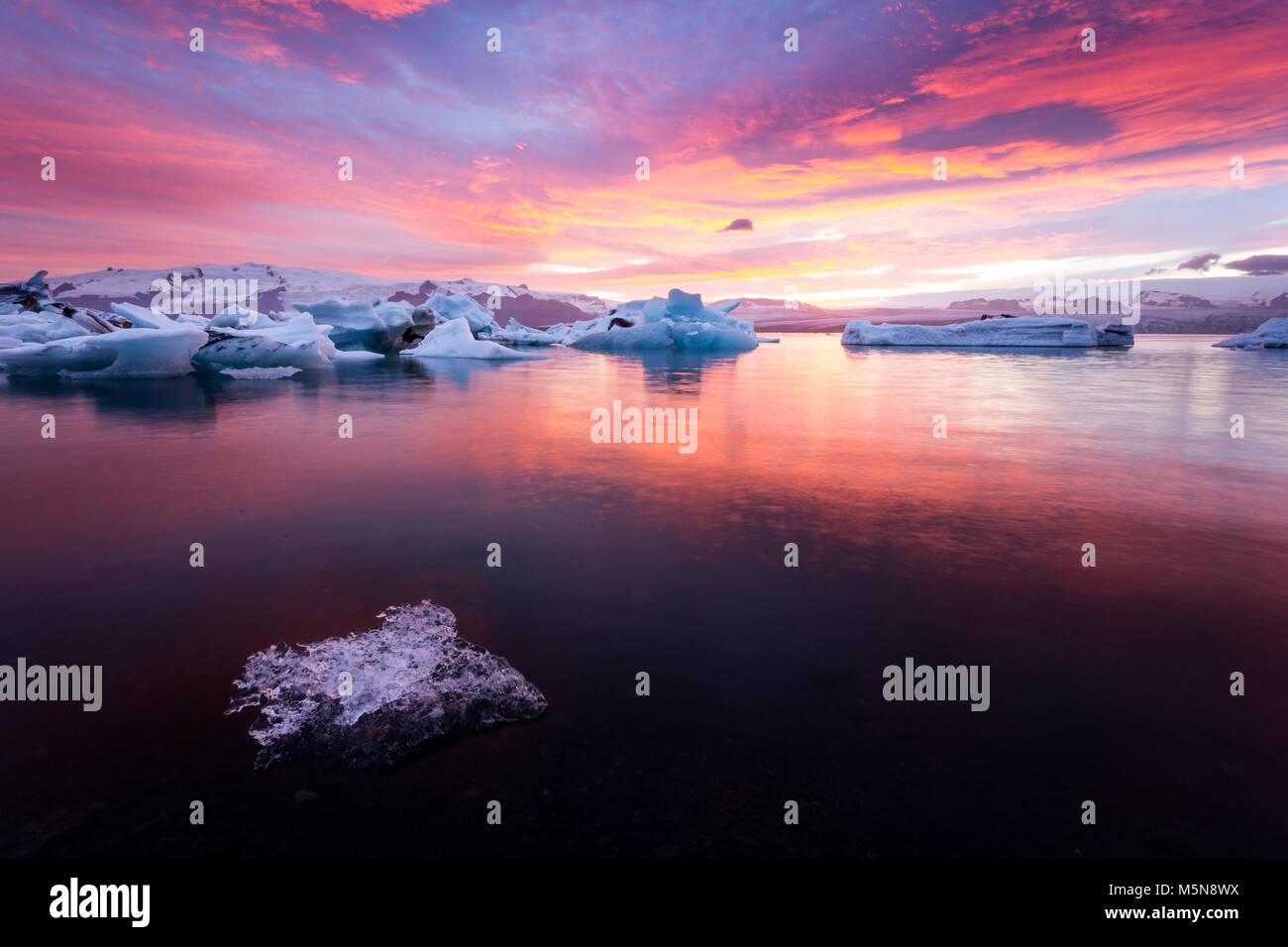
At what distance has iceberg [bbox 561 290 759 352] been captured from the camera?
135 ft

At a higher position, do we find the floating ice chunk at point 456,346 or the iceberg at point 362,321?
the iceberg at point 362,321

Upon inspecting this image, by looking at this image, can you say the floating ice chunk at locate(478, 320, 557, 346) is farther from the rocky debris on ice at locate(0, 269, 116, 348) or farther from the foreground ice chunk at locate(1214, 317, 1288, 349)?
the foreground ice chunk at locate(1214, 317, 1288, 349)

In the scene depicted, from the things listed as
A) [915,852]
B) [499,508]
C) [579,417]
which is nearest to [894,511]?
[499,508]

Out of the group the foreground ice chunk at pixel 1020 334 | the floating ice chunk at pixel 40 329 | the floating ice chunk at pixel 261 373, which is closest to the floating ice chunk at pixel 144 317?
the floating ice chunk at pixel 40 329

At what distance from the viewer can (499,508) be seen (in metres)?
5.67

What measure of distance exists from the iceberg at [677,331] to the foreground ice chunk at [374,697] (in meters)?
38.9

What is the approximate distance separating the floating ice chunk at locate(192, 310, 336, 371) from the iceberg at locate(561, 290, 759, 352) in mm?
23377

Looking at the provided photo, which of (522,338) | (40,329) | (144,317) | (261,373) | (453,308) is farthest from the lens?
(522,338)

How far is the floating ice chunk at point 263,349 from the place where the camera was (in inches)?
802

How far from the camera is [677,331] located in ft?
135

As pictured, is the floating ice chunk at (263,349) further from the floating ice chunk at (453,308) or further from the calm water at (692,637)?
the floating ice chunk at (453,308)

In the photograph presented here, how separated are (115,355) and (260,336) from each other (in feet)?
12.4

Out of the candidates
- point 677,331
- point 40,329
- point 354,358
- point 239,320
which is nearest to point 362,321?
point 354,358

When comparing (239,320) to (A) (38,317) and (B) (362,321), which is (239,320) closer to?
(B) (362,321)
